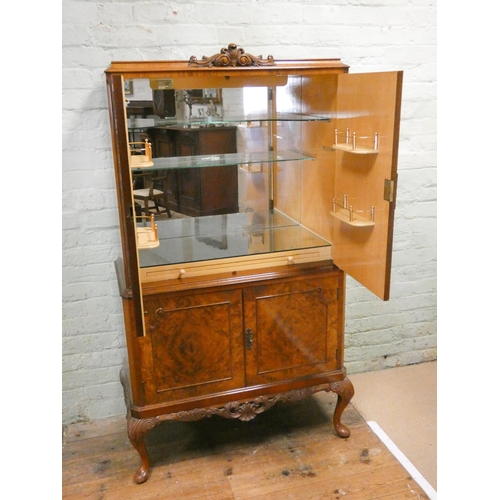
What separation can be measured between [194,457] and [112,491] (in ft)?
1.11

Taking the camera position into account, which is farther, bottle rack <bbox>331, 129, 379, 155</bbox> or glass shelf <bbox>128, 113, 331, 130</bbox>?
glass shelf <bbox>128, 113, 331, 130</bbox>

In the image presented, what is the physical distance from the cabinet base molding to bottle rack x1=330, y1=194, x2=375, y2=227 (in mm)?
697

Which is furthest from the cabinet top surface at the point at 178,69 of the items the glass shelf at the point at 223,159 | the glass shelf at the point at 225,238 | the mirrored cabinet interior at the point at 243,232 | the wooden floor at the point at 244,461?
the wooden floor at the point at 244,461

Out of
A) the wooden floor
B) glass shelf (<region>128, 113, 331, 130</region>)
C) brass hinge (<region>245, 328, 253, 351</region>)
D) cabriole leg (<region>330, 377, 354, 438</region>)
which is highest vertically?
glass shelf (<region>128, 113, 331, 130</region>)

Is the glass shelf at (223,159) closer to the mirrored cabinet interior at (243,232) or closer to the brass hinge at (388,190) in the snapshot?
the mirrored cabinet interior at (243,232)

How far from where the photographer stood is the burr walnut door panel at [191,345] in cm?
189

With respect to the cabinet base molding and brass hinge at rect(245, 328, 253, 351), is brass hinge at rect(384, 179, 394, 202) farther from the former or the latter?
the cabinet base molding

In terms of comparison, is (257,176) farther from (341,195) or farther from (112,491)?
(112,491)

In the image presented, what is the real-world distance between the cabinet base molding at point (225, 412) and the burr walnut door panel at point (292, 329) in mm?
67

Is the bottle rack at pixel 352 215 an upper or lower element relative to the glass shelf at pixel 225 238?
upper

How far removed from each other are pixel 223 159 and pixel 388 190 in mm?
670

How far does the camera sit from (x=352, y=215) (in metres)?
1.90

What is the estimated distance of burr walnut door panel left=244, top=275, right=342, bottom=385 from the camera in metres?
2.00

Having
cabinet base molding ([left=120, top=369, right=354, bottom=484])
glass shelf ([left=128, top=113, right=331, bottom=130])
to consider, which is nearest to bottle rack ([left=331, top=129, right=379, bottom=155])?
glass shelf ([left=128, top=113, right=331, bottom=130])
